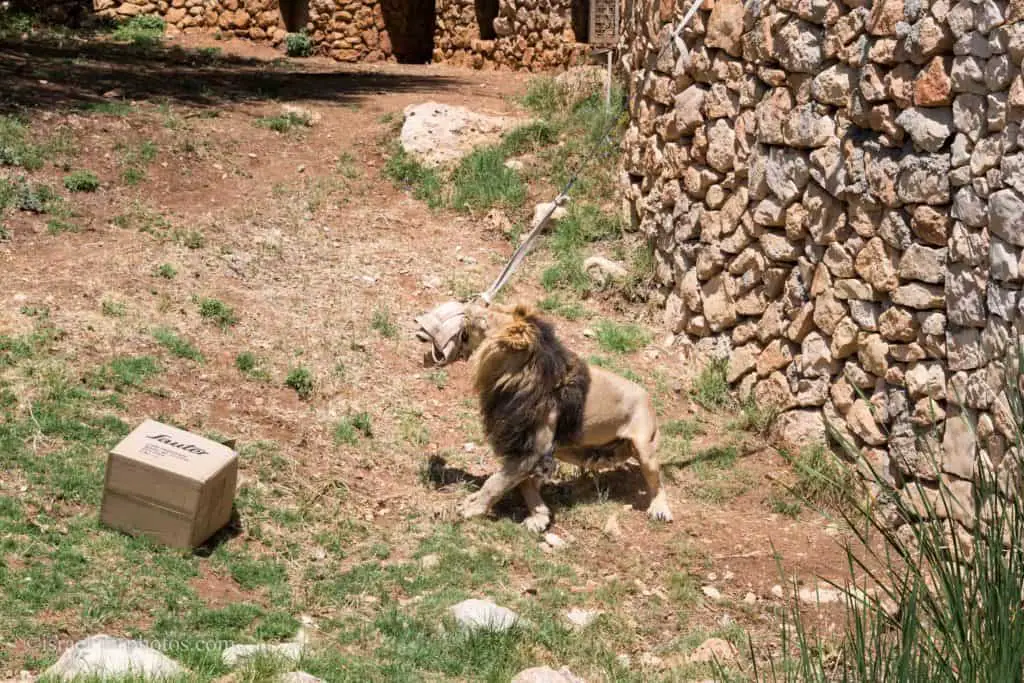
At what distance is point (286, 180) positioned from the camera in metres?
10.6

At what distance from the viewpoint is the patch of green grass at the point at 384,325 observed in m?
8.42

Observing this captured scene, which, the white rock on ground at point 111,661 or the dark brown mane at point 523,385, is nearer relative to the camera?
the white rock on ground at point 111,661

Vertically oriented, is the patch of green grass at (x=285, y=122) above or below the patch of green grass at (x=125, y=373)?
above

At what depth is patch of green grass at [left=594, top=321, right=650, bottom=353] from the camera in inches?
339

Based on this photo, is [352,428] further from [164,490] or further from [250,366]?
[164,490]

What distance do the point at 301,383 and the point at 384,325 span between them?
1.09m

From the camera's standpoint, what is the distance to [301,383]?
7.53 metres

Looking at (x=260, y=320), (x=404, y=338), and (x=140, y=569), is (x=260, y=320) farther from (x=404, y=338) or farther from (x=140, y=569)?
(x=140, y=569)

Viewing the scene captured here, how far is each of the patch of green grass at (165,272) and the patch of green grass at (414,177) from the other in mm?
2695

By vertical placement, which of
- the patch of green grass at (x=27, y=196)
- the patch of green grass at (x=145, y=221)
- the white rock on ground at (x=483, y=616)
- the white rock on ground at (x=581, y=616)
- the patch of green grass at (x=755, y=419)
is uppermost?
the patch of green grass at (x=27, y=196)

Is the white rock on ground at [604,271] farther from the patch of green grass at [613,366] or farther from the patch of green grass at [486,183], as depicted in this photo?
the patch of green grass at [486,183]

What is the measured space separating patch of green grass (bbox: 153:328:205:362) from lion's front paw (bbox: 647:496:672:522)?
2.86 metres

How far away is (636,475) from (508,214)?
363 cm

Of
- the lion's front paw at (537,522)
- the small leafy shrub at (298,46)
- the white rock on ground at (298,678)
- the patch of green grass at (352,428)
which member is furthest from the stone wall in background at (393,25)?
the white rock on ground at (298,678)
